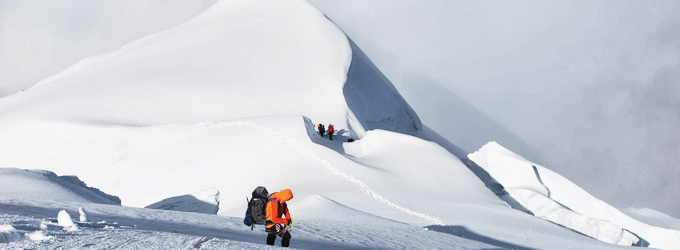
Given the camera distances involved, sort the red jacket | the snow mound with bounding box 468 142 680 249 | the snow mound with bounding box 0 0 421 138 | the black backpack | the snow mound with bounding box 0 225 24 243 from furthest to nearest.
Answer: the snow mound with bounding box 0 0 421 138 → the snow mound with bounding box 468 142 680 249 → the black backpack → the red jacket → the snow mound with bounding box 0 225 24 243

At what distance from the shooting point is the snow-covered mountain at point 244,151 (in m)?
9.46

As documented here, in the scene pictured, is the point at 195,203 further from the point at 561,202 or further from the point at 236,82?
the point at 236,82

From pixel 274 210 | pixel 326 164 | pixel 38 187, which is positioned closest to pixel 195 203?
pixel 38 187

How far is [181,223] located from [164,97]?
2391 centimetres

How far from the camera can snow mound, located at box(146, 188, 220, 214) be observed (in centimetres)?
1527

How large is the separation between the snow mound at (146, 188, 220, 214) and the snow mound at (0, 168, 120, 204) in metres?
1.63

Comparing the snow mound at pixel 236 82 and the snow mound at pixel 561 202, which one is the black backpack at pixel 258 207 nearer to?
the snow mound at pixel 561 202

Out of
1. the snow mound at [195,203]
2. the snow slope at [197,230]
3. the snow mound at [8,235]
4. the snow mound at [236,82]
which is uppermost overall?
the snow mound at [236,82]

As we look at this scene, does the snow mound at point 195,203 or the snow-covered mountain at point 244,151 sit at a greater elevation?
the snow-covered mountain at point 244,151

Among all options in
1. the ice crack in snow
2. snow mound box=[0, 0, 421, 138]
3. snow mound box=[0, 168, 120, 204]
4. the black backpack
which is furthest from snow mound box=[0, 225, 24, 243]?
snow mound box=[0, 0, 421, 138]

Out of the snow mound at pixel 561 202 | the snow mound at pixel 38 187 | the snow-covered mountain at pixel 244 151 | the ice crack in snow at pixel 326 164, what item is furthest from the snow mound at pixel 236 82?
the snow mound at pixel 38 187

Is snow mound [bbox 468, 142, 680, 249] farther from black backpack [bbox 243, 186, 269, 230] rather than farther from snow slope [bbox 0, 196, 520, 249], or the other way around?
black backpack [bbox 243, 186, 269, 230]

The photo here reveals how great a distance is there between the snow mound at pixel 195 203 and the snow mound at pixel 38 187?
1.63 m

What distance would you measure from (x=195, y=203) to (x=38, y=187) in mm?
4155
